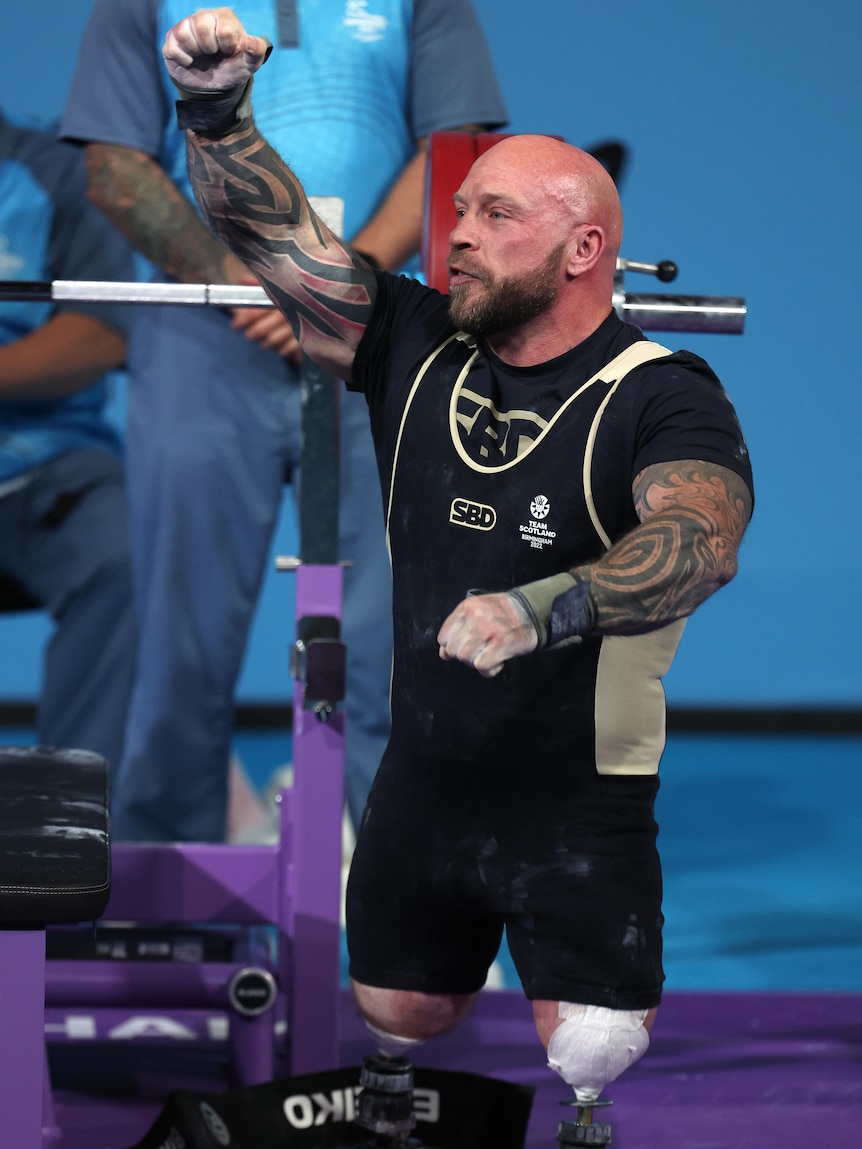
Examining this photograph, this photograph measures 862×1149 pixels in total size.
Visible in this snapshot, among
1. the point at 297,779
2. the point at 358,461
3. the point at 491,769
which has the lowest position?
the point at 297,779

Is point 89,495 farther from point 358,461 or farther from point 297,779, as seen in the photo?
point 297,779

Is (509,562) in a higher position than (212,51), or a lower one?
lower

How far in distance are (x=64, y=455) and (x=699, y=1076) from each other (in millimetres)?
2253

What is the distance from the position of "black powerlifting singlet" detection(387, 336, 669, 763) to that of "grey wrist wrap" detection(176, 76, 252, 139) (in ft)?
1.17

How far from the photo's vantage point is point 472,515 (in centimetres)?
175

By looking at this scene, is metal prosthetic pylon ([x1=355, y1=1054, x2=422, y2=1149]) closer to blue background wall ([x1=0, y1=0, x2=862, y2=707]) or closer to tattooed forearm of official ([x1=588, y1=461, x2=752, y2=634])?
tattooed forearm of official ([x1=588, y1=461, x2=752, y2=634])

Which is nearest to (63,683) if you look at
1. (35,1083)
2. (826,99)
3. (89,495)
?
(89,495)

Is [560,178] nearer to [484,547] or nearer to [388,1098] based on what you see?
[484,547]

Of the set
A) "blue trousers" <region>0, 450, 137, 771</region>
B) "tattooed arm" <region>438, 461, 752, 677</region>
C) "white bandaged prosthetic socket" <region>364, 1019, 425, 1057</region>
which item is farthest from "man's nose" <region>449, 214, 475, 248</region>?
"blue trousers" <region>0, 450, 137, 771</region>

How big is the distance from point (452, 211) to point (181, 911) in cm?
113

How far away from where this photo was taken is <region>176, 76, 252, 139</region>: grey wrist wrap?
1723mm

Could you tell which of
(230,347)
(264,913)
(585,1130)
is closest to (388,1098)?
(585,1130)

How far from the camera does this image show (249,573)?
10.3ft

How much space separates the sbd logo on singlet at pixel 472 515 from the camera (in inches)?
68.3
